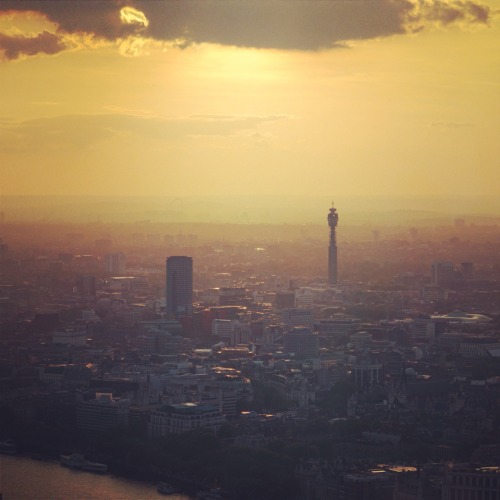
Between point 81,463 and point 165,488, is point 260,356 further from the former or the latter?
point 165,488

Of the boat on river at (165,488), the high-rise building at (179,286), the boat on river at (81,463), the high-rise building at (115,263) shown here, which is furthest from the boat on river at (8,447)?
the high-rise building at (115,263)

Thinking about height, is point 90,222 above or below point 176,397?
above

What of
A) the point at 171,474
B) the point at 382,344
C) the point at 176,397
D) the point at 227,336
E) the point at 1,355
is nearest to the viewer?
the point at 171,474

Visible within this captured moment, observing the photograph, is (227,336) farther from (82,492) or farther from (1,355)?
(82,492)

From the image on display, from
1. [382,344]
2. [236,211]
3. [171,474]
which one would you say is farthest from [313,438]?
[236,211]

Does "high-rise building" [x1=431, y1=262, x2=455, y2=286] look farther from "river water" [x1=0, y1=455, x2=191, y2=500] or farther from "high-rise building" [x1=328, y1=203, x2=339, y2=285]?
"river water" [x1=0, y1=455, x2=191, y2=500]
